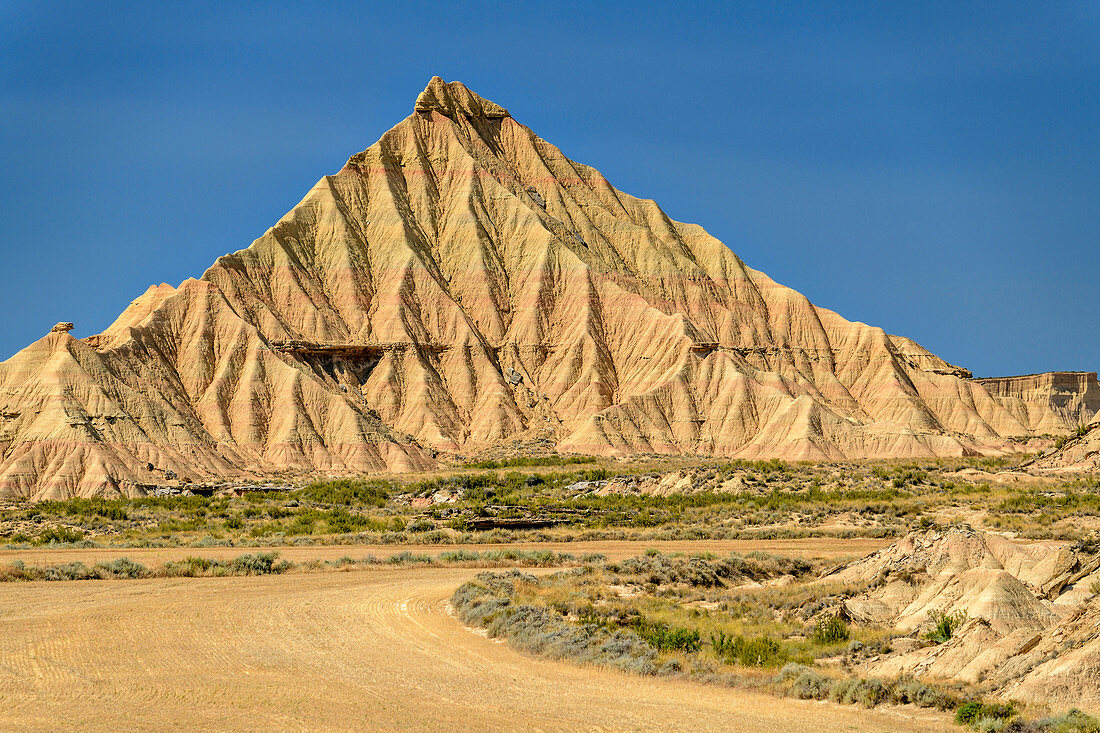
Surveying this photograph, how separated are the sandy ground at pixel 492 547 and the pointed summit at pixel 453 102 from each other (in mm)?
101830

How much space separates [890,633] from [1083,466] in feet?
170

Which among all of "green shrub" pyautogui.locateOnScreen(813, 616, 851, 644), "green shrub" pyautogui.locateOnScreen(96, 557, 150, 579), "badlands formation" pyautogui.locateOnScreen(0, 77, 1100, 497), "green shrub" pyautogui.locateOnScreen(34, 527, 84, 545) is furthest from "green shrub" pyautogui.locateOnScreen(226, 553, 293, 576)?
"badlands formation" pyautogui.locateOnScreen(0, 77, 1100, 497)

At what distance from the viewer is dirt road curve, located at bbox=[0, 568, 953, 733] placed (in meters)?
14.6

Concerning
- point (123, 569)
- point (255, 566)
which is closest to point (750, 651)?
point (255, 566)

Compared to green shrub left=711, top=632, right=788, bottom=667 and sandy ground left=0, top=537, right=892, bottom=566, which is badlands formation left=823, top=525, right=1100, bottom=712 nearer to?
green shrub left=711, top=632, right=788, bottom=667

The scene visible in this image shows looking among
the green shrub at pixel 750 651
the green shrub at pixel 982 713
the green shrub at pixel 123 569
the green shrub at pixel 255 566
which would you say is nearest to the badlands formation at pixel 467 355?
the green shrub at pixel 123 569

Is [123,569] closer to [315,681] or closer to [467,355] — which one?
[315,681]

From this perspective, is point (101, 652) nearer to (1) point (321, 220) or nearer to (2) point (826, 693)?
(2) point (826, 693)

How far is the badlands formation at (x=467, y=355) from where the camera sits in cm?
8762

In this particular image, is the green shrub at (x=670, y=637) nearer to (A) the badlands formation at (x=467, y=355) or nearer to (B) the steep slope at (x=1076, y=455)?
(B) the steep slope at (x=1076, y=455)

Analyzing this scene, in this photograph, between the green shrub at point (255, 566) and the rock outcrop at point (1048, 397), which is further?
the rock outcrop at point (1048, 397)

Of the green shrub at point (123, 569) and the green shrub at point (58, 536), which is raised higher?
the green shrub at point (123, 569)

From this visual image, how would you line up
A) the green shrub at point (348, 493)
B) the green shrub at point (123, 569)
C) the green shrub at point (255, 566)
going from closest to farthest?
the green shrub at point (123, 569), the green shrub at point (255, 566), the green shrub at point (348, 493)

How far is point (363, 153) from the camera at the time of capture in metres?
130
